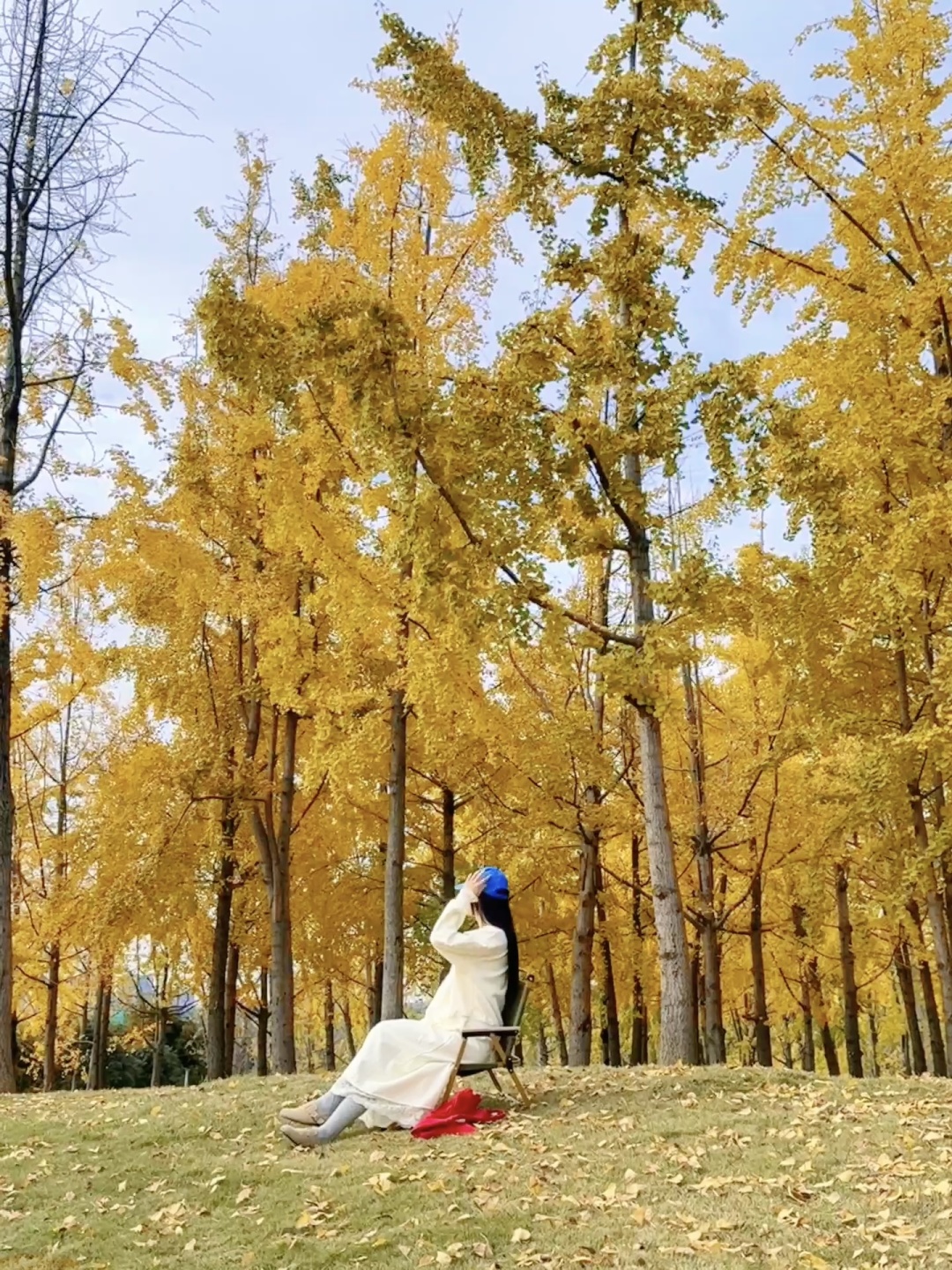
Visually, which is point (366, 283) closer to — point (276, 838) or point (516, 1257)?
point (276, 838)

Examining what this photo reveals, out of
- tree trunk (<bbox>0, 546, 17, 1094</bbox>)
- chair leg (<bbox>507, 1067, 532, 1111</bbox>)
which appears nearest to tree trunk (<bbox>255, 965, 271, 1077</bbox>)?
tree trunk (<bbox>0, 546, 17, 1094</bbox>)

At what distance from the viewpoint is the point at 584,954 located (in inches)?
462

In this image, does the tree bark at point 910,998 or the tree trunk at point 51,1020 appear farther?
the tree trunk at point 51,1020

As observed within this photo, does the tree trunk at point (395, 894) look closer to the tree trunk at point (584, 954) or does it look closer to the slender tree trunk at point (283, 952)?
the slender tree trunk at point (283, 952)

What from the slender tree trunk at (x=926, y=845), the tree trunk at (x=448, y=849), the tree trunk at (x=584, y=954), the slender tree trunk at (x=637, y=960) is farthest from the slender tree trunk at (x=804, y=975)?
the tree trunk at (x=448, y=849)

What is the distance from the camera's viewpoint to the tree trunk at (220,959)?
1199 cm

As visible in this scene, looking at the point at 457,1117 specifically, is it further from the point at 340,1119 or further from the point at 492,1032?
the point at 340,1119

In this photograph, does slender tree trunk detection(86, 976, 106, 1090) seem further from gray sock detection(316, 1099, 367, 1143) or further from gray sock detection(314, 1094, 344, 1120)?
gray sock detection(316, 1099, 367, 1143)

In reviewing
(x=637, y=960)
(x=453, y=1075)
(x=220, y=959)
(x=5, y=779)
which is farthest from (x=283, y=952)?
(x=637, y=960)

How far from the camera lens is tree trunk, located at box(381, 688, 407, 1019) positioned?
→ 891 centimetres

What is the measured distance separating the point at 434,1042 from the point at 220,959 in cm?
733

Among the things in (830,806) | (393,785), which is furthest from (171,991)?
(830,806)

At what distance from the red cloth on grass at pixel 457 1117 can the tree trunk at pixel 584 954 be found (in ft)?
20.6

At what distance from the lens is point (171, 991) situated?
18.9 m
